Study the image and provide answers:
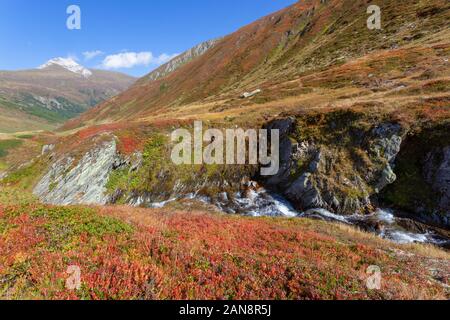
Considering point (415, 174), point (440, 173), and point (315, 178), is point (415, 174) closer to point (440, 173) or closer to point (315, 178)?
point (440, 173)

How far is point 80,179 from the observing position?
30391 mm

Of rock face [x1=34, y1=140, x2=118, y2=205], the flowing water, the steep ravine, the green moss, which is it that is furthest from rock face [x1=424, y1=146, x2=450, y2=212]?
rock face [x1=34, y1=140, x2=118, y2=205]

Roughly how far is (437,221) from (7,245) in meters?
26.4

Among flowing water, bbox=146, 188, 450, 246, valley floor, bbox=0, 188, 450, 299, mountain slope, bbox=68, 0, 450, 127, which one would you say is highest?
mountain slope, bbox=68, 0, 450, 127

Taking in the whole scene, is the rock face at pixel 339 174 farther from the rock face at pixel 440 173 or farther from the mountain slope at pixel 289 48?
the mountain slope at pixel 289 48

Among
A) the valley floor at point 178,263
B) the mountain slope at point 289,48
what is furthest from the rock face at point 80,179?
the mountain slope at point 289,48

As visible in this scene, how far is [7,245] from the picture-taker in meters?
9.71

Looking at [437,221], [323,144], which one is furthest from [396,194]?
[323,144]

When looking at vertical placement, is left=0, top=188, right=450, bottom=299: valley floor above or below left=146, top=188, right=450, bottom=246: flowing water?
above

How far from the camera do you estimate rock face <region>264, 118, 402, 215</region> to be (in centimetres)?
2583

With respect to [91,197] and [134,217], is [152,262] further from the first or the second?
[91,197]

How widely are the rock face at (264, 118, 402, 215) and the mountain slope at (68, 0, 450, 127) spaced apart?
95.7 ft

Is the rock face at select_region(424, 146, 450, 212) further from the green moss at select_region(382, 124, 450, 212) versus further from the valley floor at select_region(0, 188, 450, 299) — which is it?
the valley floor at select_region(0, 188, 450, 299)

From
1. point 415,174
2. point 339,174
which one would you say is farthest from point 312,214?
point 415,174
